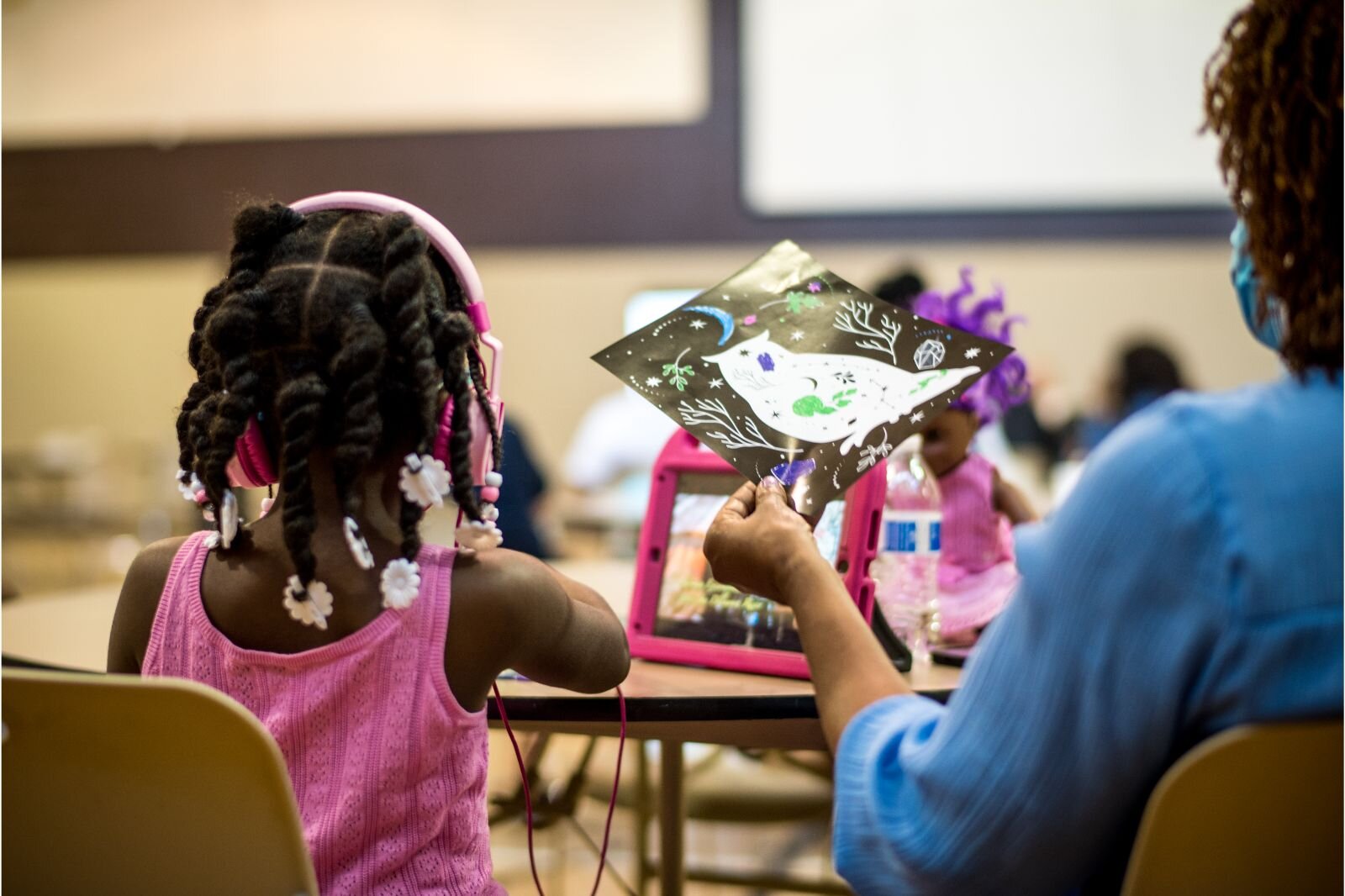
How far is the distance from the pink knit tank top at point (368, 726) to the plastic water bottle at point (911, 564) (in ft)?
1.99

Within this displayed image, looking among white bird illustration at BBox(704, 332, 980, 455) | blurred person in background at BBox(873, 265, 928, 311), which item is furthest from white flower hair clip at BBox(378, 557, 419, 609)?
blurred person in background at BBox(873, 265, 928, 311)

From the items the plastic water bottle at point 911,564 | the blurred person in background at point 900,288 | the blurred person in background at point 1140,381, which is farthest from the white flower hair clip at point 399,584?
the blurred person in background at point 1140,381

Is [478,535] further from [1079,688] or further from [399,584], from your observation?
[1079,688]

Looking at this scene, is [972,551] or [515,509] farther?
[515,509]

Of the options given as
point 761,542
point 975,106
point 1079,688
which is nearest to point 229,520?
point 761,542

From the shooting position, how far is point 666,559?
4.56ft

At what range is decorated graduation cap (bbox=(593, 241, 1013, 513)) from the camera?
1.03 metres

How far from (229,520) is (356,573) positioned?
0.12m

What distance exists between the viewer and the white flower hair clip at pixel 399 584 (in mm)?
925

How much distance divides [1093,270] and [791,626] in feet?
16.8

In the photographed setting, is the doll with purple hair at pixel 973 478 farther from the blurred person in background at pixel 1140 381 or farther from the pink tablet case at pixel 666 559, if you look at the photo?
the blurred person in background at pixel 1140 381

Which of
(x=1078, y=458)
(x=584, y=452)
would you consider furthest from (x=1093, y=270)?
(x=584, y=452)

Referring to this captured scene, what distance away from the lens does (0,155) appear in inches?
218

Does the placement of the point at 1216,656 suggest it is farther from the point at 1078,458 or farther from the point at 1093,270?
the point at 1093,270
